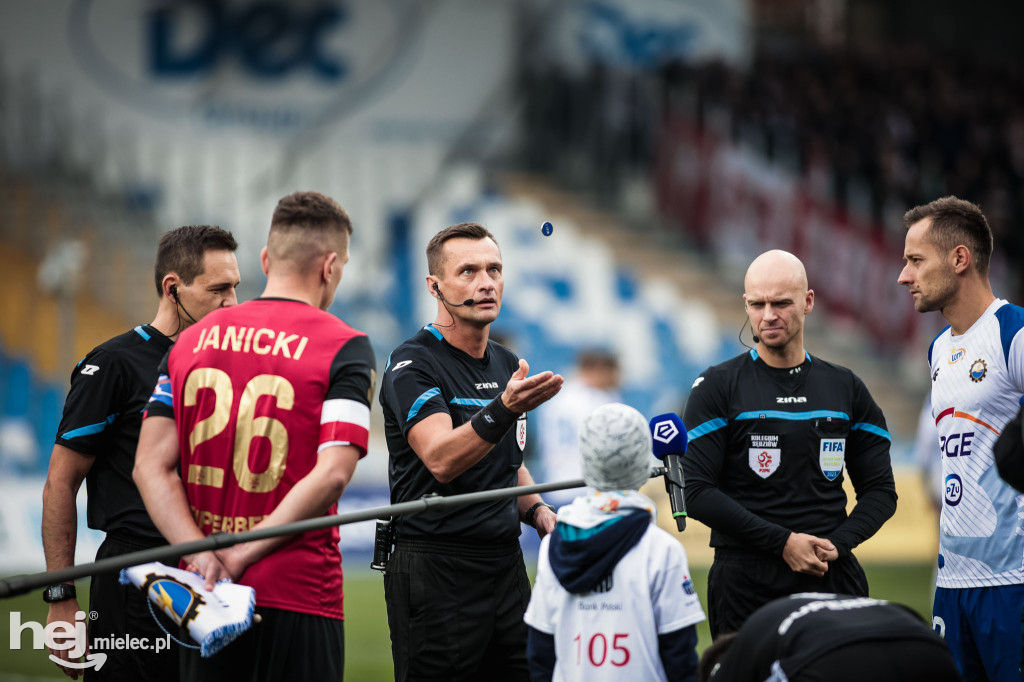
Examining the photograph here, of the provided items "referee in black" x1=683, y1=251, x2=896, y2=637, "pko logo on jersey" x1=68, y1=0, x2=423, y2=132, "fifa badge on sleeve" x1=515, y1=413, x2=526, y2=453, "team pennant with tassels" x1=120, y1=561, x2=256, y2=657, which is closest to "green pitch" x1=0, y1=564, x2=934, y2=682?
"fifa badge on sleeve" x1=515, y1=413, x2=526, y2=453

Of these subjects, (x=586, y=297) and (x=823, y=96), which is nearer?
(x=586, y=297)

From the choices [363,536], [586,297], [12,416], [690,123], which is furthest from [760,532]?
[690,123]

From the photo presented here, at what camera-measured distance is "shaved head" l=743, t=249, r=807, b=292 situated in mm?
4785

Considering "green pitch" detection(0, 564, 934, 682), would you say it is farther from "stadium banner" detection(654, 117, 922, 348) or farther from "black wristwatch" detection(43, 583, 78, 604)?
"stadium banner" detection(654, 117, 922, 348)

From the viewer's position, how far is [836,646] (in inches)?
120

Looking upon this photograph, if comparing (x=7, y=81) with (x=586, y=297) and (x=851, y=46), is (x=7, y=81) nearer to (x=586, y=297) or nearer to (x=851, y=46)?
A: (x=586, y=297)

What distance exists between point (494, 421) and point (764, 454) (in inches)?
52.5

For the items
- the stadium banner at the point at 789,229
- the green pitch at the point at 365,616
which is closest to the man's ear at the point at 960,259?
the green pitch at the point at 365,616

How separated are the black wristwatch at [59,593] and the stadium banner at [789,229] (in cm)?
1456

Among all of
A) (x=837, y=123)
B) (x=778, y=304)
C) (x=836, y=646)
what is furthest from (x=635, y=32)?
(x=836, y=646)

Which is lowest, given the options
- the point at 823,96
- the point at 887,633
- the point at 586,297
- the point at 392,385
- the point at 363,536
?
the point at 363,536

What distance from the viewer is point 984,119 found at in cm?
1931

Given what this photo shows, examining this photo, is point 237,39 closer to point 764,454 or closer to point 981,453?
point 764,454

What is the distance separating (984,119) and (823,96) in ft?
9.33
